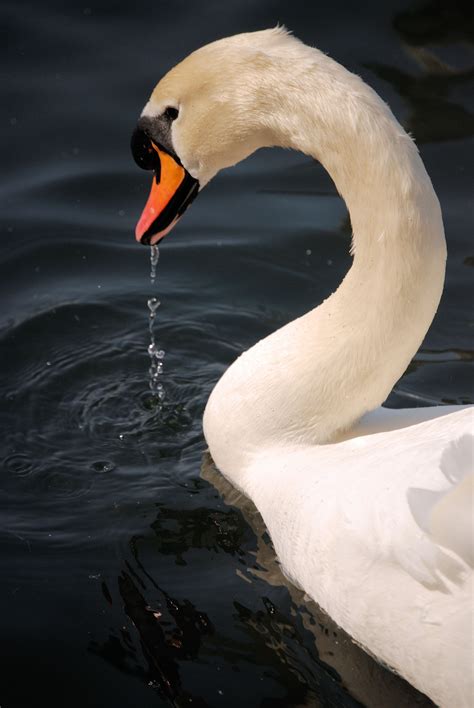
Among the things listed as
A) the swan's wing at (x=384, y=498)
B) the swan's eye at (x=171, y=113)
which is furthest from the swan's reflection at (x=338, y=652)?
the swan's eye at (x=171, y=113)

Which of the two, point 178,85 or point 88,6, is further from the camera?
point 88,6

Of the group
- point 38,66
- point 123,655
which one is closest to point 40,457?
point 123,655

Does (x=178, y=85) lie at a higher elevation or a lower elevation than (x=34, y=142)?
higher

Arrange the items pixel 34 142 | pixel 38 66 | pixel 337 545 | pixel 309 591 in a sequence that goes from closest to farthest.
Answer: pixel 337 545
pixel 309 591
pixel 34 142
pixel 38 66

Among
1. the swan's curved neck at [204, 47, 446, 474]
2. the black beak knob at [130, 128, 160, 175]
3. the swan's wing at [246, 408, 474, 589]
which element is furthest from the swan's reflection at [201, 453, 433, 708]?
the black beak knob at [130, 128, 160, 175]

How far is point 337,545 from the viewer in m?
3.77

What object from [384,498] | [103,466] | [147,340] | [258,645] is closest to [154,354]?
[147,340]

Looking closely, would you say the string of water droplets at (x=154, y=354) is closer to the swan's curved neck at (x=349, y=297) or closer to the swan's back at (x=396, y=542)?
the swan's curved neck at (x=349, y=297)

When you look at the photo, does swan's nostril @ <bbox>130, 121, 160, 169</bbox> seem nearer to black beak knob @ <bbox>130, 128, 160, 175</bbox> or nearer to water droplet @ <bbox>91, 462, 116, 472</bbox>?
black beak knob @ <bbox>130, 128, 160, 175</bbox>

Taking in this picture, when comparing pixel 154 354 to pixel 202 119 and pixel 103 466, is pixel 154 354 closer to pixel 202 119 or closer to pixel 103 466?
pixel 103 466

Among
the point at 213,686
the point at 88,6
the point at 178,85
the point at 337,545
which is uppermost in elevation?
the point at 178,85

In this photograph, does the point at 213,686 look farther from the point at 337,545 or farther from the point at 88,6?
the point at 88,6

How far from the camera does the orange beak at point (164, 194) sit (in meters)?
4.61

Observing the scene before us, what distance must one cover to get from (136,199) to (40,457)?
2.44 metres
